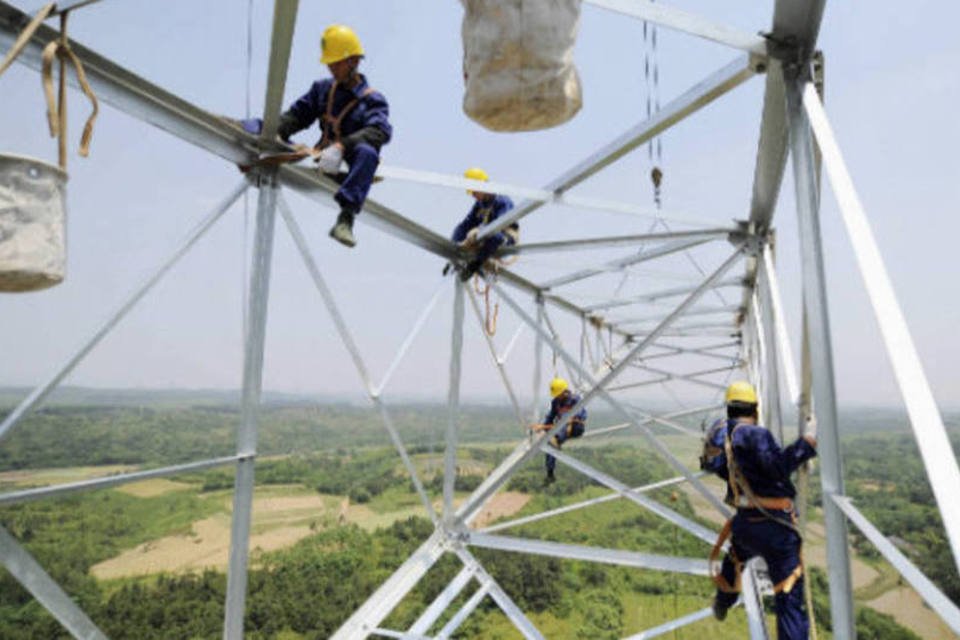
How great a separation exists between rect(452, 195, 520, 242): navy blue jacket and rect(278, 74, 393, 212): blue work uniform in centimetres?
Result: 334

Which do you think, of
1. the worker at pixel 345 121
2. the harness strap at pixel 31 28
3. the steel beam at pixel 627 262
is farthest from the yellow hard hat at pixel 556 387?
the harness strap at pixel 31 28

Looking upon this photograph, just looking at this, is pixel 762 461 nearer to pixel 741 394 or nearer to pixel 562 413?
pixel 741 394

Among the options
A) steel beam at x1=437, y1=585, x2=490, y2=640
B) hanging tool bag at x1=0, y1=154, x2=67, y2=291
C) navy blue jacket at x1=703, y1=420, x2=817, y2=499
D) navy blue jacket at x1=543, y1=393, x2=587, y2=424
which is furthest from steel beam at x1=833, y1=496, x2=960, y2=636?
navy blue jacket at x1=543, y1=393, x2=587, y2=424

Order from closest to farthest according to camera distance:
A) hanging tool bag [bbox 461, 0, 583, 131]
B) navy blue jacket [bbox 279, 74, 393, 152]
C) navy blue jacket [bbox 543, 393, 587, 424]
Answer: hanging tool bag [bbox 461, 0, 583, 131] < navy blue jacket [bbox 279, 74, 393, 152] < navy blue jacket [bbox 543, 393, 587, 424]

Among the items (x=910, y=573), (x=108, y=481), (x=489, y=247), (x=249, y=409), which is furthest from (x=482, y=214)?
(x=910, y=573)

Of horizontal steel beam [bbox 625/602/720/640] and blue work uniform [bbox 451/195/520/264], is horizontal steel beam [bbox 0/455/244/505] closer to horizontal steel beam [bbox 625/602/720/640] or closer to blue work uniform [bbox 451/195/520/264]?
blue work uniform [bbox 451/195/520/264]

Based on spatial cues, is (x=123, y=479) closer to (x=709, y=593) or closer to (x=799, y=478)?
(x=799, y=478)

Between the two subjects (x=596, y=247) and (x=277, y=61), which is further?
(x=596, y=247)

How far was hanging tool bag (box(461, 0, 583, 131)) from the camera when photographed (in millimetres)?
2092

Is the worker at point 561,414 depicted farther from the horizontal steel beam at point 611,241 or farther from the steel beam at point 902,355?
the steel beam at point 902,355

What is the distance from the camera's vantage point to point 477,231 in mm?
6992

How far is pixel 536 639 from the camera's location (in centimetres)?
581

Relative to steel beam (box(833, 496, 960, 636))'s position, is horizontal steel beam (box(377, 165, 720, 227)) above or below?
above

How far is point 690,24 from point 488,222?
16.0ft
